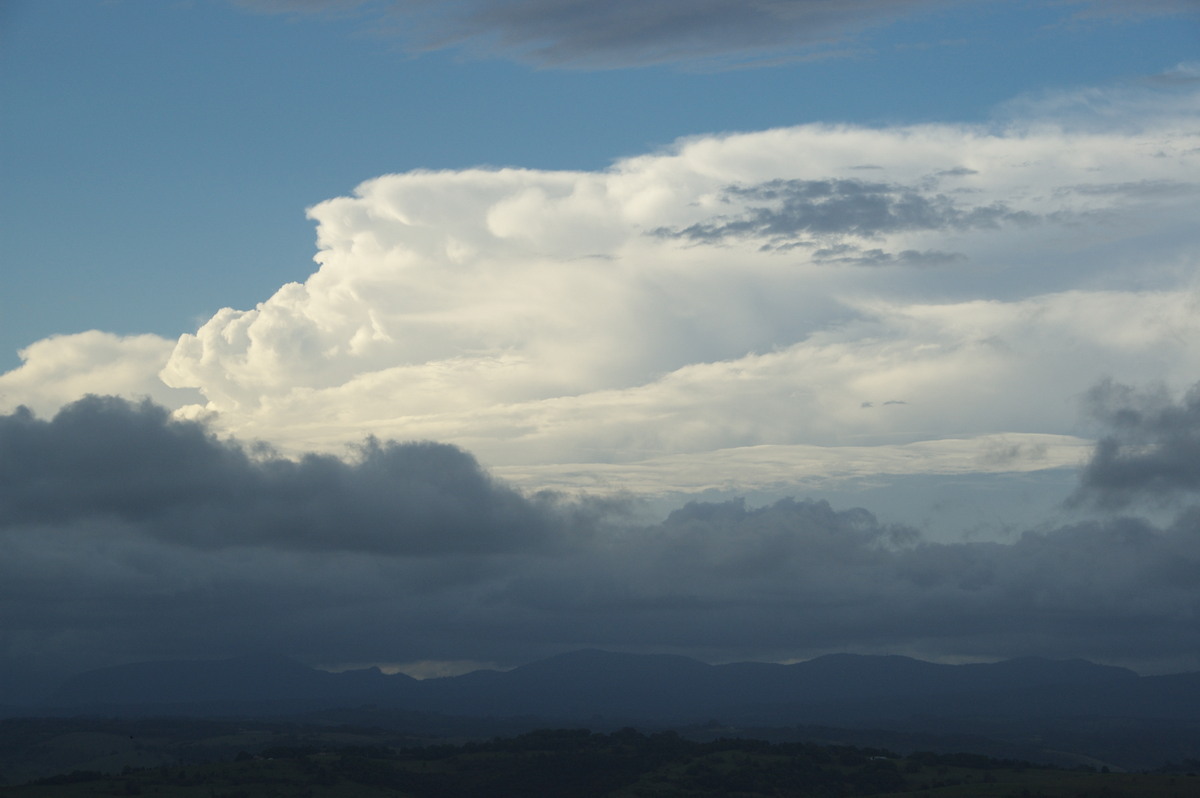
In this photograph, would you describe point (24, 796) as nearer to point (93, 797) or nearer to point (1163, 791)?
point (93, 797)

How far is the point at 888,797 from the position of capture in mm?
189750

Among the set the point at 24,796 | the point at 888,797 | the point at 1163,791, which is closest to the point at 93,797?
the point at 24,796

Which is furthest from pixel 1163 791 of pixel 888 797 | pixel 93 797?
A: pixel 93 797

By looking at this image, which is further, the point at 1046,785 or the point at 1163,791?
the point at 1046,785

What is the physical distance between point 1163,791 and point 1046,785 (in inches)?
759

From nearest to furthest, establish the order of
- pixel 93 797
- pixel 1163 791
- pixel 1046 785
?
pixel 1163 791 < pixel 1046 785 < pixel 93 797

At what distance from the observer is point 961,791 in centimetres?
18562

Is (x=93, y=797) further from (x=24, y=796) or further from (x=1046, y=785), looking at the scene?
(x=1046, y=785)

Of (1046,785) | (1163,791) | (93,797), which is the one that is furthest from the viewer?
(93,797)

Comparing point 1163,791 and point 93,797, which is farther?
point 93,797

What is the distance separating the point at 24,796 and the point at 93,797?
424 inches

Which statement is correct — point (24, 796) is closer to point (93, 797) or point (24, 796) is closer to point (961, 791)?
point (93, 797)

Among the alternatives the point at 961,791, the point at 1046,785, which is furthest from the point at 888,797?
the point at 1046,785

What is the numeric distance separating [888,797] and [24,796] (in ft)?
474
